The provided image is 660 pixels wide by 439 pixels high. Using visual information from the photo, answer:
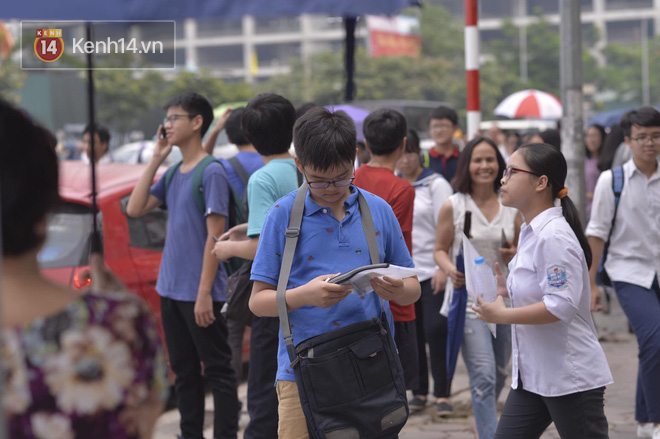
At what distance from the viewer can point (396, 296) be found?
118 inches

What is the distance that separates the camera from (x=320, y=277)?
2.89m

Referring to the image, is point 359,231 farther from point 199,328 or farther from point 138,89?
point 138,89

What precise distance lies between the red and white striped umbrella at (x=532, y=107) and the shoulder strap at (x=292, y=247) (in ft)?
49.5

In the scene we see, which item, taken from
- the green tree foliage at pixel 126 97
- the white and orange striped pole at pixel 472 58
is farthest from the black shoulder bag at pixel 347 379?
the green tree foliage at pixel 126 97

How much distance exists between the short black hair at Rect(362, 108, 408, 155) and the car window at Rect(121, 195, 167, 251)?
154 cm

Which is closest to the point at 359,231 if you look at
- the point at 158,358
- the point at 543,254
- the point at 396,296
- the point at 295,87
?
the point at 396,296

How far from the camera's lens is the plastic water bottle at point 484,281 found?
3.37 meters

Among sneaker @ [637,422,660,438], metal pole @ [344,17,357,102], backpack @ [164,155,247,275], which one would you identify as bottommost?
sneaker @ [637,422,660,438]

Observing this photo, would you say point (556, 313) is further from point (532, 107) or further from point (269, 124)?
point (532, 107)

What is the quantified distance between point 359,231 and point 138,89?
4191 centimetres

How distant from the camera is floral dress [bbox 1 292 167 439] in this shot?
1622mm

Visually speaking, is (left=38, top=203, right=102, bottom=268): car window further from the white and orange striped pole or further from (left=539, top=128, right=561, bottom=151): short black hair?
(left=539, top=128, right=561, bottom=151): short black hair

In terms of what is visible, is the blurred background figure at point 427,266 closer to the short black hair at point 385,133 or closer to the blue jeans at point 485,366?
the blue jeans at point 485,366

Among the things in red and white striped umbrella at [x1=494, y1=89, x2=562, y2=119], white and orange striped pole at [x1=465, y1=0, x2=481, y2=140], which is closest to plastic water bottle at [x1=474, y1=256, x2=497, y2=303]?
white and orange striped pole at [x1=465, y1=0, x2=481, y2=140]
